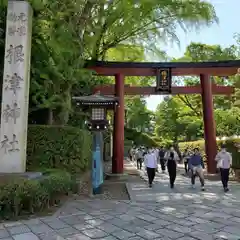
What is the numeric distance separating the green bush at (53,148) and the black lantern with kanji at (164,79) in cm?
704

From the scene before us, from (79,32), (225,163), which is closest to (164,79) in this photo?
(79,32)

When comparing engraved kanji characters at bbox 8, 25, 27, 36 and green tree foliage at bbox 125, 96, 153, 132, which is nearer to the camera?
engraved kanji characters at bbox 8, 25, 27, 36

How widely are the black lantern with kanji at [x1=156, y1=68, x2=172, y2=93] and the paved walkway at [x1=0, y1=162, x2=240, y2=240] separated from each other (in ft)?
28.2

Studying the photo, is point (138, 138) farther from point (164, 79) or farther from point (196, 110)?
point (164, 79)

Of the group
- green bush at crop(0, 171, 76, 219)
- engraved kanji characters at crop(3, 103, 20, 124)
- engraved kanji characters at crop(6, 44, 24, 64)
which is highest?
engraved kanji characters at crop(6, 44, 24, 64)

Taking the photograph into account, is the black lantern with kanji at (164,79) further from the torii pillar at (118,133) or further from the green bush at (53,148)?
the green bush at (53,148)

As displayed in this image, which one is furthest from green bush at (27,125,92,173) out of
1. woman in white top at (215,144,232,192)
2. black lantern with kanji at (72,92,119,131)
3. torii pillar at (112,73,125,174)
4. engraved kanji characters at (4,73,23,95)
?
woman in white top at (215,144,232,192)

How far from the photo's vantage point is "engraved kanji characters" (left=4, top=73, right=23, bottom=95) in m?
9.11

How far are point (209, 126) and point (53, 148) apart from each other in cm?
889

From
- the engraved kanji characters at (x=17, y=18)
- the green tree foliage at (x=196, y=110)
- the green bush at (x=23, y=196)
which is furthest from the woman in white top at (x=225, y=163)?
the green tree foliage at (x=196, y=110)

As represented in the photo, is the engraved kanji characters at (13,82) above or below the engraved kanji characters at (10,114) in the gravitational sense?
above

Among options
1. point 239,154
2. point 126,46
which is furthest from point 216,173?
point 126,46

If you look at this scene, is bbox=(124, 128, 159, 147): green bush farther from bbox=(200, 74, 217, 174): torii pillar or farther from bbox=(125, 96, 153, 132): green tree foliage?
bbox=(200, 74, 217, 174): torii pillar

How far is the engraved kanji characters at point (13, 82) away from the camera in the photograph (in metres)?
9.11
